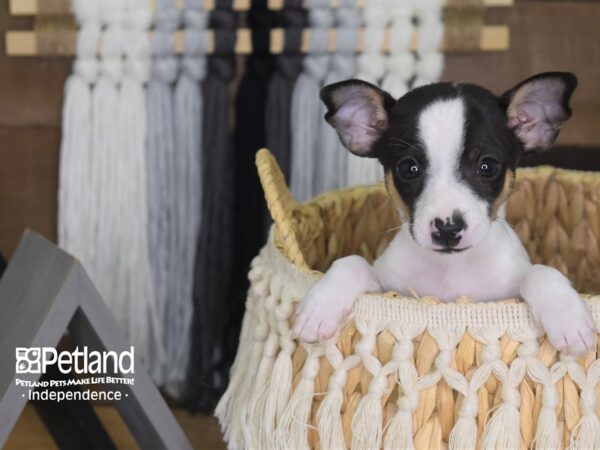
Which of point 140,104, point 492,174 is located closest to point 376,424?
point 492,174

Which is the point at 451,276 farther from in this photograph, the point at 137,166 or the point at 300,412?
the point at 137,166

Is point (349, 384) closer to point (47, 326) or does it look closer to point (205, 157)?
point (47, 326)

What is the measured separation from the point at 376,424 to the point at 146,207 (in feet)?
3.08

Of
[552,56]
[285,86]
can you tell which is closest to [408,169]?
[285,86]

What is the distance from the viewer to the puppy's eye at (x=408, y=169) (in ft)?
4.04

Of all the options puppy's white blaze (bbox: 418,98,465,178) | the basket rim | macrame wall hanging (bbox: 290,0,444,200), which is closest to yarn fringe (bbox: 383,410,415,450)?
the basket rim

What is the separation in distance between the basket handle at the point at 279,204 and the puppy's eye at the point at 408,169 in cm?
18

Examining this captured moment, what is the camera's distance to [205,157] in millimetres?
1857

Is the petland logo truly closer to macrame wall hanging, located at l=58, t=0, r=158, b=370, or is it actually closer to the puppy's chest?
the puppy's chest

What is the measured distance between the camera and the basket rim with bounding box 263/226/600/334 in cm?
108

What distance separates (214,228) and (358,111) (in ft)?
2.04

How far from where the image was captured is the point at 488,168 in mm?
1217

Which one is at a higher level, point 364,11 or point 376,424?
point 364,11

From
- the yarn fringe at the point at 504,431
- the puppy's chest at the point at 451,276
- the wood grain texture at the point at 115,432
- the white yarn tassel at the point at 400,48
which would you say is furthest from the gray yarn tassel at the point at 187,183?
the yarn fringe at the point at 504,431
